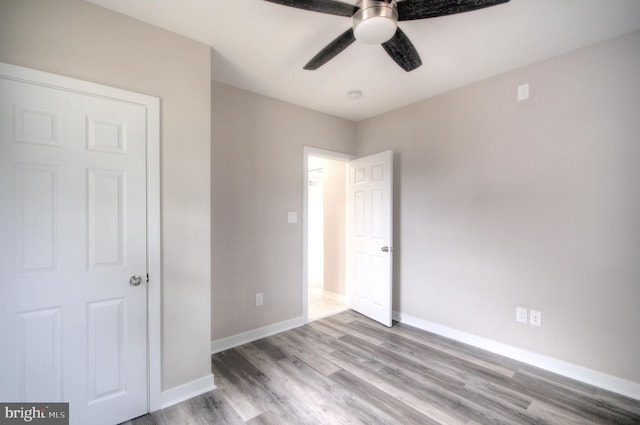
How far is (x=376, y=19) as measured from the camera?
1427 millimetres

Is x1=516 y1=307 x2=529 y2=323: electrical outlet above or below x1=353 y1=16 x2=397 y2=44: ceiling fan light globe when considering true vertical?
below

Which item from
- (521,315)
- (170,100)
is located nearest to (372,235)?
A: (521,315)

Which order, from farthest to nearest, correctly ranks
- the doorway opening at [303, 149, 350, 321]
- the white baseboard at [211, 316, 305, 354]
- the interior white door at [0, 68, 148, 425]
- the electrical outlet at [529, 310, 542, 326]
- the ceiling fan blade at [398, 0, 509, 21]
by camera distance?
1. the doorway opening at [303, 149, 350, 321]
2. the white baseboard at [211, 316, 305, 354]
3. the electrical outlet at [529, 310, 542, 326]
4. the interior white door at [0, 68, 148, 425]
5. the ceiling fan blade at [398, 0, 509, 21]

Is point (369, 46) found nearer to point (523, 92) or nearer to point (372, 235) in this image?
point (523, 92)

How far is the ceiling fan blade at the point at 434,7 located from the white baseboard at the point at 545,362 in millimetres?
2759

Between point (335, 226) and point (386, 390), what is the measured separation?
8.18ft

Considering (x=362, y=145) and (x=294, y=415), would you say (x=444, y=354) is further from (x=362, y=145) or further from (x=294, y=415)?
(x=362, y=145)

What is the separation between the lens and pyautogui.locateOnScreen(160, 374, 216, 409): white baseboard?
1.98 meters

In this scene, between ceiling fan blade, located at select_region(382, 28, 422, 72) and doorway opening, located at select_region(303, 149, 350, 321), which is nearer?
ceiling fan blade, located at select_region(382, 28, 422, 72)

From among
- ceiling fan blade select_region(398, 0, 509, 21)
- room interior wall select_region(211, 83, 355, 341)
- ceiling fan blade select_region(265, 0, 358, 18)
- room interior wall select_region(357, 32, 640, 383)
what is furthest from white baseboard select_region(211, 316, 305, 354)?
ceiling fan blade select_region(398, 0, 509, 21)

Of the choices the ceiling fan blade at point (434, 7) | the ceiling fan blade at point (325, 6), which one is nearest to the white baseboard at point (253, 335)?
the ceiling fan blade at point (325, 6)

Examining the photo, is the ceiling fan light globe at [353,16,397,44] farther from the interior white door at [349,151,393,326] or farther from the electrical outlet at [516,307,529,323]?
the electrical outlet at [516,307,529,323]

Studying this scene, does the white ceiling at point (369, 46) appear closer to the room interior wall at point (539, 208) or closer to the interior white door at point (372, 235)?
the room interior wall at point (539, 208)

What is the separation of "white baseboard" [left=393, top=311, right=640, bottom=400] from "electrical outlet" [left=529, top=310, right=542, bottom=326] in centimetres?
27
